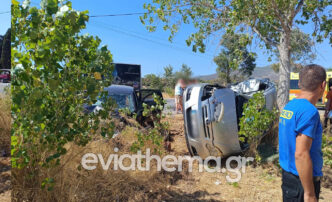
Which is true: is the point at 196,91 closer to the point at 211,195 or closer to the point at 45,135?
the point at 211,195

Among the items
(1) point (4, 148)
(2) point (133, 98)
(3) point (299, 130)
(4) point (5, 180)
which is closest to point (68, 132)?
(4) point (5, 180)

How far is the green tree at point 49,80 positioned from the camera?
2017mm

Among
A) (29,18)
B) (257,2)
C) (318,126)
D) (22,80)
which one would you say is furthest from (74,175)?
(257,2)

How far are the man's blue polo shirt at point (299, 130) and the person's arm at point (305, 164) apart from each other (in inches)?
2.1

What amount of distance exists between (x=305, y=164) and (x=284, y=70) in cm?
485

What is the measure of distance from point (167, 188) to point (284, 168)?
2.26 meters

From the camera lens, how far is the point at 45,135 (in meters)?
2.27

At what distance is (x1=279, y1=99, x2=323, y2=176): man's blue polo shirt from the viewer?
1737mm

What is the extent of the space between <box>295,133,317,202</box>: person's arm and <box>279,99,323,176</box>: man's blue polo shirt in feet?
0.17

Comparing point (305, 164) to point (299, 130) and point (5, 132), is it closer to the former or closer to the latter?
point (299, 130)

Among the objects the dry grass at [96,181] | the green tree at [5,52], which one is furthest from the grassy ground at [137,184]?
the green tree at [5,52]

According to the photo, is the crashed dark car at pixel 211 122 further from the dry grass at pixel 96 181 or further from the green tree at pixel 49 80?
the green tree at pixel 49 80

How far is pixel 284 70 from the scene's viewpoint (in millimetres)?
6027

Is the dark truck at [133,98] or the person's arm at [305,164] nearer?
the person's arm at [305,164]
